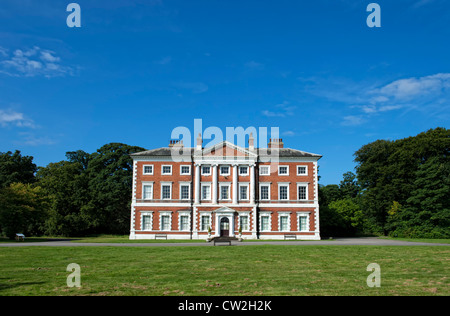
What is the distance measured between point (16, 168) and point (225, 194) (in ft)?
132

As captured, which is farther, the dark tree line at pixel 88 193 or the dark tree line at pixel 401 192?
the dark tree line at pixel 88 193

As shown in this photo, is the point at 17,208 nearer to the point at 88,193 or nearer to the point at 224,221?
the point at 88,193

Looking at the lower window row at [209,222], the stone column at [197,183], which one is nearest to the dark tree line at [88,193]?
the lower window row at [209,222]

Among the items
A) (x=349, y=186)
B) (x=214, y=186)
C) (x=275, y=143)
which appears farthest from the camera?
(x=349, y=186)

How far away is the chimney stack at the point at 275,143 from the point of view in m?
48.2

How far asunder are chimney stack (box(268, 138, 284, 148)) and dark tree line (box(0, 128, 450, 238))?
13.9m

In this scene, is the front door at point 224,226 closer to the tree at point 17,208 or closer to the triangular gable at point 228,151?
the triangular gable at point 228,151

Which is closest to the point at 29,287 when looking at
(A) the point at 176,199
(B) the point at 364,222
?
(A) the point at 176,199

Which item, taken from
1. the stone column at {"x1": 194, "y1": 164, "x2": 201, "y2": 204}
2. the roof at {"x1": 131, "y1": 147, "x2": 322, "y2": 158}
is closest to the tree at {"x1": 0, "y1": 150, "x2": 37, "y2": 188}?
the roof at {"x1": 131, "y1": 147, "x2": 322, "y2": 158}

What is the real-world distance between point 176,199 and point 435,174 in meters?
31.1

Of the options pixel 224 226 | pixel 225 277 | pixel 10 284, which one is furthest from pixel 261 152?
pixel 10 284

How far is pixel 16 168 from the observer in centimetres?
6197

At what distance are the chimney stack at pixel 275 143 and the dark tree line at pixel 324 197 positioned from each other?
1389cm
